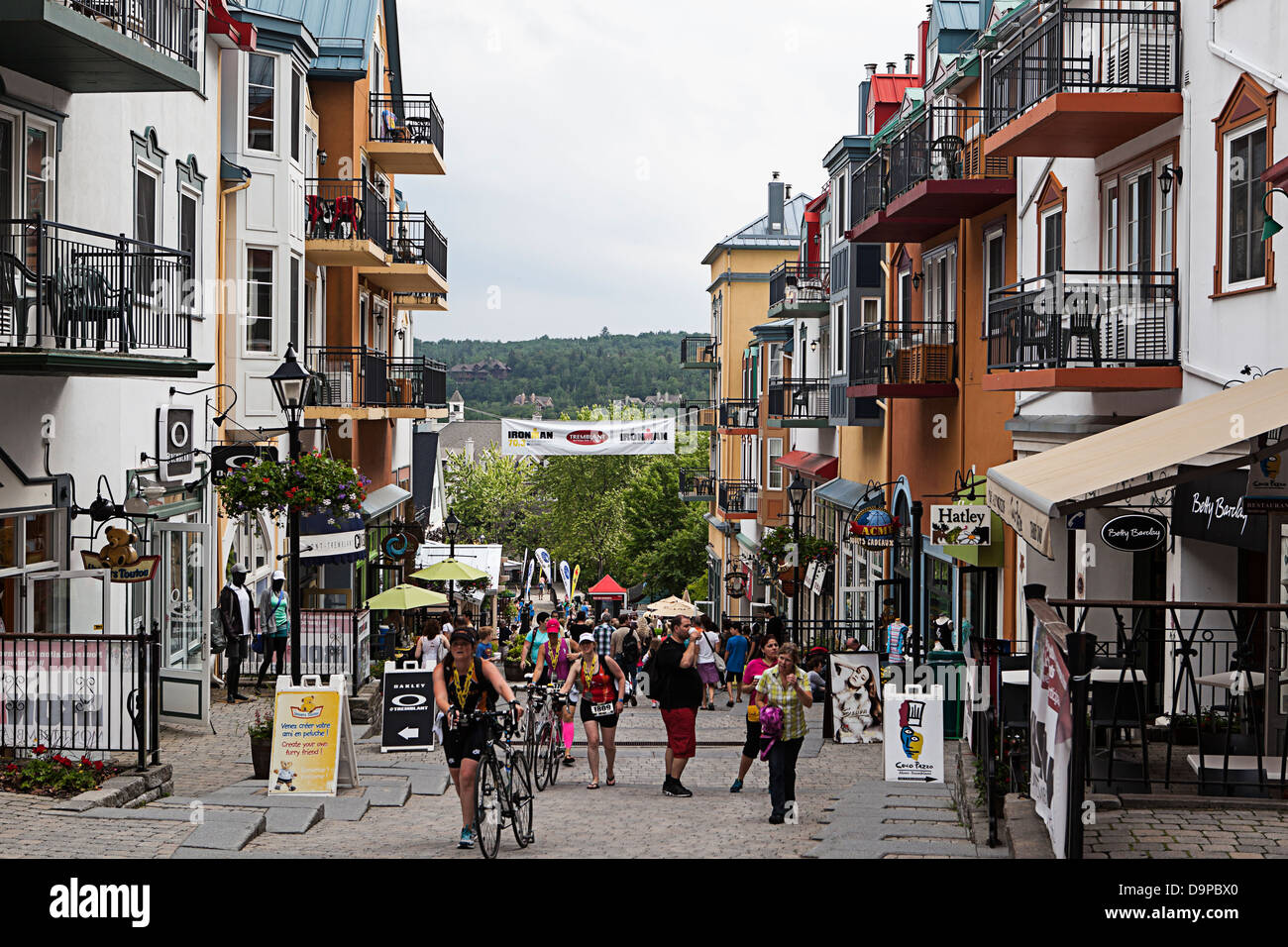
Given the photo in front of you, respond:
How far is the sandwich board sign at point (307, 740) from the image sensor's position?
13.2m

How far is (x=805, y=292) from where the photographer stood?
129 feet

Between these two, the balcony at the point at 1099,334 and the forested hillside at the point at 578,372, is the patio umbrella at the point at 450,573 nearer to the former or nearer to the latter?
the balcony at the point at 1099,334

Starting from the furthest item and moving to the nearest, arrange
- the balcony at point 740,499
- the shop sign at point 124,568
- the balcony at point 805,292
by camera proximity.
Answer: the balcony at point 740,499, the balcony at point 805,292, the shop sign at point 124,568

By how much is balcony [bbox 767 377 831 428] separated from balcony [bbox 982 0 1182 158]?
1946cm

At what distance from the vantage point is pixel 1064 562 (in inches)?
758

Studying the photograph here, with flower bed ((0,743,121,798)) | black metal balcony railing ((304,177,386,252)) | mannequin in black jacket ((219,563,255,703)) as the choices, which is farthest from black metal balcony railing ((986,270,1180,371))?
black metal balcony railing ((304,177,386,252))

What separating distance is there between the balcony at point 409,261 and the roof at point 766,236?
2668cm

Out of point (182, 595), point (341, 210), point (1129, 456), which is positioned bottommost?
point (182, 595)

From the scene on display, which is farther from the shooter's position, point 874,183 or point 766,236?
point 766,236

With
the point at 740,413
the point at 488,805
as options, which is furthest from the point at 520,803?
the point at 740,413

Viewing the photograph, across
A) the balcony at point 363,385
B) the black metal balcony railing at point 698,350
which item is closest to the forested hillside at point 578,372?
the black metal balcony railing at point 698,350

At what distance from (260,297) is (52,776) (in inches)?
581

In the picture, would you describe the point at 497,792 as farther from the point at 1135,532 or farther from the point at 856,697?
the point at 856,697

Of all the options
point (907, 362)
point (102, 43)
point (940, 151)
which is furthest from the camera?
point (907, 362)
